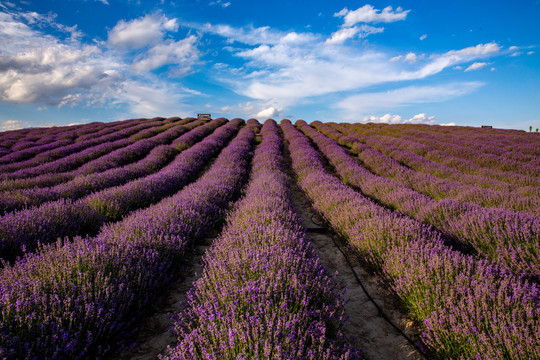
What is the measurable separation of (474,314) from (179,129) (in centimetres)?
1580

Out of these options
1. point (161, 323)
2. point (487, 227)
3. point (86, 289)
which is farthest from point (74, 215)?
point (487, 227)

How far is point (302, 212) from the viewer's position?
5199 mm

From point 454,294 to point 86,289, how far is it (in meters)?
2.68

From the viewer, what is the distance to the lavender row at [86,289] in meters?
1.60

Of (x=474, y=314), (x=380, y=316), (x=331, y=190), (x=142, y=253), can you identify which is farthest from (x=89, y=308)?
(x=331, y=190)

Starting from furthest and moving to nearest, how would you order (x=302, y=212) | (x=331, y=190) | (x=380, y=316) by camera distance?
(x=302, y=212) < (x=331, y=190) < (x=380, y=316)

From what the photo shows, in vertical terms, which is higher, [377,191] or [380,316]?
[377,191]

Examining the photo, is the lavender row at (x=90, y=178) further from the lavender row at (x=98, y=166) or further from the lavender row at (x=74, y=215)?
the lavender row at (x=74, y=215)

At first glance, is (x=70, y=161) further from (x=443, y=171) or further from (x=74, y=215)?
(x=443, y=171)

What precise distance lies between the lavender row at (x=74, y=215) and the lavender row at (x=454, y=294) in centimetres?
324

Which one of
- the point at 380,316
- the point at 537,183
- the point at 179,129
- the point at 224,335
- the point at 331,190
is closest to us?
the point at 224,335

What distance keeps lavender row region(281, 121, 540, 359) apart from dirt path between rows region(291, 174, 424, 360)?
0.13 m

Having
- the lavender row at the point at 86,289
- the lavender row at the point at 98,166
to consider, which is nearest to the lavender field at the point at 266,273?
the lavender row at the point at 86,289

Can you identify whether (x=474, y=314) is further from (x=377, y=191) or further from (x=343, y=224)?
(x=377, y=191)
